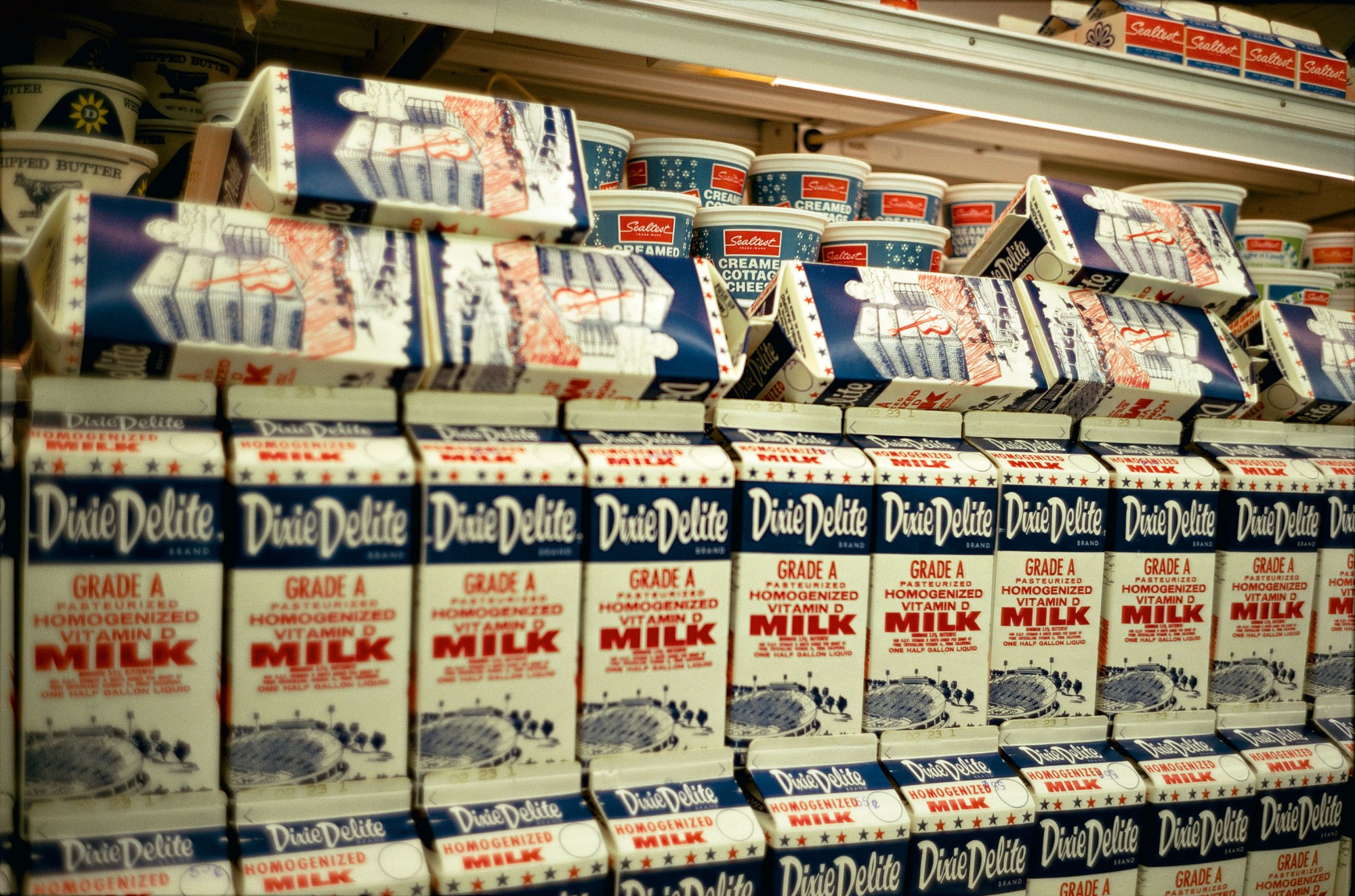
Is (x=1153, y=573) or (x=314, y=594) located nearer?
(x=314, y=594)

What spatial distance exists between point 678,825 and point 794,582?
1.26 feet

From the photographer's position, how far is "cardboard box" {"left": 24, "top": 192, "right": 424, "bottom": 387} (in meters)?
1.17

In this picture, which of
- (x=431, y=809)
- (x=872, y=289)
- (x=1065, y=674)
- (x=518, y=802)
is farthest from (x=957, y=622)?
(x=431, y=809)

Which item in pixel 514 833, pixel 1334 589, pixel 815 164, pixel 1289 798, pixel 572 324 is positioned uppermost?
pixel 815 164

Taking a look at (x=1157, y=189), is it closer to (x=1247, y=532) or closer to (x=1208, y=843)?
(x=1247, y=532)

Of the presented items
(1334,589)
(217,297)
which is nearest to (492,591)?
(217,297)

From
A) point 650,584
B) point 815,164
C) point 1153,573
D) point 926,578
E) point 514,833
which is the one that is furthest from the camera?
point 815,164

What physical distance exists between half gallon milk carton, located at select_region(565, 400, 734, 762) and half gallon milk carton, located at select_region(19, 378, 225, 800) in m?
0.48

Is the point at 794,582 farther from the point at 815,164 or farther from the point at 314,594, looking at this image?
the point at 815,164

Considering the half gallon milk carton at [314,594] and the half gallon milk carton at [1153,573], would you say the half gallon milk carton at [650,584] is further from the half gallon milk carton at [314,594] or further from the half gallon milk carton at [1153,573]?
the half gallon milk carton at [1153,573]

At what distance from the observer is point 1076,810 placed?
1.59 meters

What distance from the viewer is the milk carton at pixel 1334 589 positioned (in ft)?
6.27

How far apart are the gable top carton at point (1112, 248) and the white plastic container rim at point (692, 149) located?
1.59 feet

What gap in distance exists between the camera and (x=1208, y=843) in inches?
66.9
